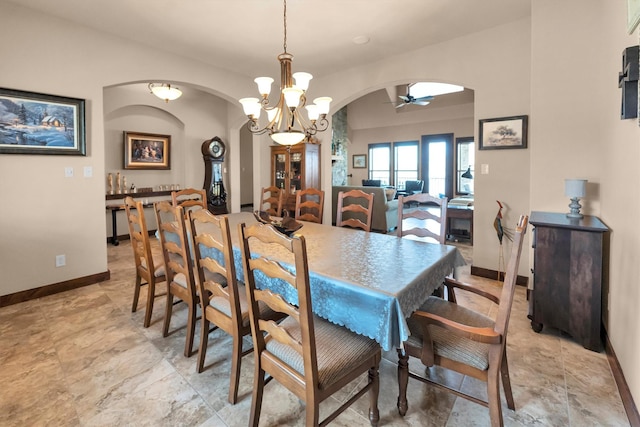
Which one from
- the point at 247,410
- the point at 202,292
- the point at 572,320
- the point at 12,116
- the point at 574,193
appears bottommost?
the point at 247,410

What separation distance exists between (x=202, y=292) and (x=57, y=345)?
1341 millimetres

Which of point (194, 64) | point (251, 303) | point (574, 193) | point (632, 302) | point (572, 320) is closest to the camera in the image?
point (251, 303)

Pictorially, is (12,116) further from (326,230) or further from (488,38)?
(488,38)

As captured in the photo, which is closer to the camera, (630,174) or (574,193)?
(630,174)

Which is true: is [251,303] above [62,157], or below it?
below

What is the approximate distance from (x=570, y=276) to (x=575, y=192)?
689mm

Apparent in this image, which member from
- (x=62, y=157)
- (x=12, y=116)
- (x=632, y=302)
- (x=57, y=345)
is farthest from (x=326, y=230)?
(x=12, y=116)

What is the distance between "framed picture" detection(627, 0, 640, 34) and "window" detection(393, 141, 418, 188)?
878 cm

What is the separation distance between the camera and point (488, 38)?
3.48 meters

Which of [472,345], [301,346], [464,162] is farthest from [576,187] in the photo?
[464,162]

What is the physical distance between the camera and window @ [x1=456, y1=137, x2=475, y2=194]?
9.30 meters

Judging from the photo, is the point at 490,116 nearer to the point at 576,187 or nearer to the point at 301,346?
the point at 576,187

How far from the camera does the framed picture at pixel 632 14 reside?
153 cm

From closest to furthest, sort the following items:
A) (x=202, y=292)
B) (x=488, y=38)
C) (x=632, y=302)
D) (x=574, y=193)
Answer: (x=632, y=302), (x=202, y=292), (x=574, y=193), (x=488, y=38)
